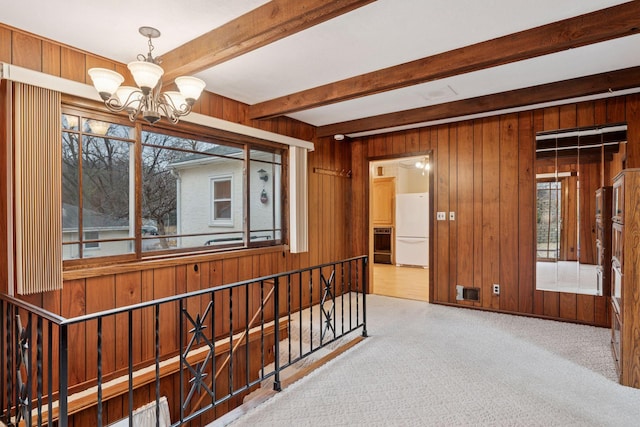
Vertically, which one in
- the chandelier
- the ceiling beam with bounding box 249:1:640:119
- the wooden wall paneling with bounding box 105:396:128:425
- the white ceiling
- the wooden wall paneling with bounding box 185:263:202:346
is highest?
the white ceiling

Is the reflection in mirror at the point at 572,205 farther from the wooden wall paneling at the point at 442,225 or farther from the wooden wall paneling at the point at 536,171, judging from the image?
the wooden wall paneling at the point at 442,225

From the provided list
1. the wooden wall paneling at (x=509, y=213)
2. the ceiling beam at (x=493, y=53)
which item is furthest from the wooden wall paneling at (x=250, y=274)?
the wooden wall paneling at (x=509, y=213)

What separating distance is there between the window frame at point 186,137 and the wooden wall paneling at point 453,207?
2.22 metres

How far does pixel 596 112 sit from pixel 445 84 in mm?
1767

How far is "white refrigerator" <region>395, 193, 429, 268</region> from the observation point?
25.1ft

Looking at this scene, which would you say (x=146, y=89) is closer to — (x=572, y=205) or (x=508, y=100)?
(x=508, y=100)

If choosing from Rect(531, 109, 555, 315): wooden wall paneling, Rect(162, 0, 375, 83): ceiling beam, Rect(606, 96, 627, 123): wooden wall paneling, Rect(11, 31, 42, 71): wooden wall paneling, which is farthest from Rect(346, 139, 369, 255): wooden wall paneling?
Rect(11, 31, 42, 71): wooden wall paneling

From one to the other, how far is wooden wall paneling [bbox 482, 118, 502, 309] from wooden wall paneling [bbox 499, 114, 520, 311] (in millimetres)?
46

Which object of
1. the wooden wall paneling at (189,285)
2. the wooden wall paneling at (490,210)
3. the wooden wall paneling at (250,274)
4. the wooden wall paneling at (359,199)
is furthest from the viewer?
the wooden wall paneling at (359,199)

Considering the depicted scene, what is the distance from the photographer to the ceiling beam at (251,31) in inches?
74.1

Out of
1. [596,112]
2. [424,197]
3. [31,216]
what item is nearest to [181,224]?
[31,216]

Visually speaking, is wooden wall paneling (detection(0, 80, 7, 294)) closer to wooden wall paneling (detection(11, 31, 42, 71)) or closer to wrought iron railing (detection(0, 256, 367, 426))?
wooden wall paneling (detection(11, 31, 42, 71))

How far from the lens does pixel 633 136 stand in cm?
352

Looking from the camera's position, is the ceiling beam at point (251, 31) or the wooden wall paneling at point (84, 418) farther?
the wooden wall paneling at point (84, 418)
